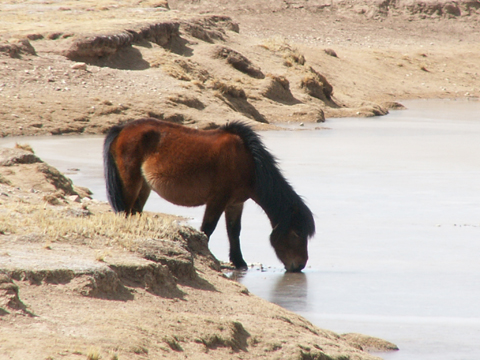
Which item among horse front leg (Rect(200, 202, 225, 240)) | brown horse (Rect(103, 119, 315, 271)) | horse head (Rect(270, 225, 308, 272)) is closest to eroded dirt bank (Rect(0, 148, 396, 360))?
horse front leg (Rect(200, 202, 225, 240))

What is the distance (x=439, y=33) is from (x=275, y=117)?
34212mm

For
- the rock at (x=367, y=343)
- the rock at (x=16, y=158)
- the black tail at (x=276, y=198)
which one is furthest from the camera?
the rock at (x=16, y=158)

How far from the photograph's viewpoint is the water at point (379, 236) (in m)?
5.93

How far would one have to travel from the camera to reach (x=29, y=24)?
1042 inches

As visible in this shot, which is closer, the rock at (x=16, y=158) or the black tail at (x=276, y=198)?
the black tail at (x=276, y=198)

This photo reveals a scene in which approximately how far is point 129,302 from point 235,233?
2899 millimetres

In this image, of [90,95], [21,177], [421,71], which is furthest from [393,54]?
[21,177]

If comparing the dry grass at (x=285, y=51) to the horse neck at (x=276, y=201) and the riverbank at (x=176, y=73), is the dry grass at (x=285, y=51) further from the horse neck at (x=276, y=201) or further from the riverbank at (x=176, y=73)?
the horse neck at (x=276, y=201)

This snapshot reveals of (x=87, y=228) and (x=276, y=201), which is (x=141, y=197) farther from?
(x=87, y=228)

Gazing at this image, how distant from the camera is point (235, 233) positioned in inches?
298

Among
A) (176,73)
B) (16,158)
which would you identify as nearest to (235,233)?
(16,158)

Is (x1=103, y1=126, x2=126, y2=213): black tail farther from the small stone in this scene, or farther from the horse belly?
the small stone

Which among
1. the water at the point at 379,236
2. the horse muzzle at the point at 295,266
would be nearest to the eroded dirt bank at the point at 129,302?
the water at the point at 379,236

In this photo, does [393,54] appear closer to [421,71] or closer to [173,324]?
[421,71]
